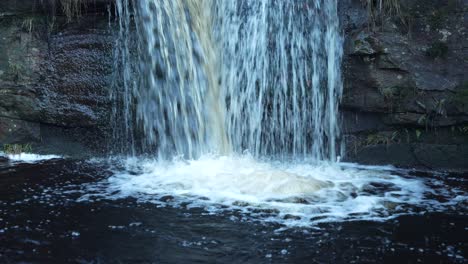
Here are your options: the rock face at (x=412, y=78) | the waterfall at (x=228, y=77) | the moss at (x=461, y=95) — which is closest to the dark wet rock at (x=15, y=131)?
the waterfall at (x=228, y=77)

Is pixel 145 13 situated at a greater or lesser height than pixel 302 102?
greater

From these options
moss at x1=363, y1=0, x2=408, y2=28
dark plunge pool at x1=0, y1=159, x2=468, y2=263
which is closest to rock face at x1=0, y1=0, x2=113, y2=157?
dark plunge pool at x1=0, y1=159, x2=468, y2=263

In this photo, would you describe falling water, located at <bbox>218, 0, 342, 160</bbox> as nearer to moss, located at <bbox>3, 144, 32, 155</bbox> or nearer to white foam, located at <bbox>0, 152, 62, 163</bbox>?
white foam, located at <bbox>0, 152, 62, 163</bbox>

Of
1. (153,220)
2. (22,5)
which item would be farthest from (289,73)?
(22,5)

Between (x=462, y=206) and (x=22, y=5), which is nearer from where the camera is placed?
(x=462, y=206)

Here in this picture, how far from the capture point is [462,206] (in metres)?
5.17

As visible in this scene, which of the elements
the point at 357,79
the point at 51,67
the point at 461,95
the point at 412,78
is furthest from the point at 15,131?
the point at 461,95

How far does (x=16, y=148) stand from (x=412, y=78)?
530 cm

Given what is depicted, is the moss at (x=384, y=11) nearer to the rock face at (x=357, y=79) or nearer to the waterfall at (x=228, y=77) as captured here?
the rock face at (x=357, y=79)

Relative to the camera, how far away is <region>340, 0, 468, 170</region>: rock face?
680 cm

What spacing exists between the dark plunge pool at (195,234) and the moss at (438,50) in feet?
7.00

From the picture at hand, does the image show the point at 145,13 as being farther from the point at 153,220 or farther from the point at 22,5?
the point at 153,220

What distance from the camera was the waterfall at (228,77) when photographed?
711 centimetres

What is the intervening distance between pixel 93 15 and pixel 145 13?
0.77 metres
